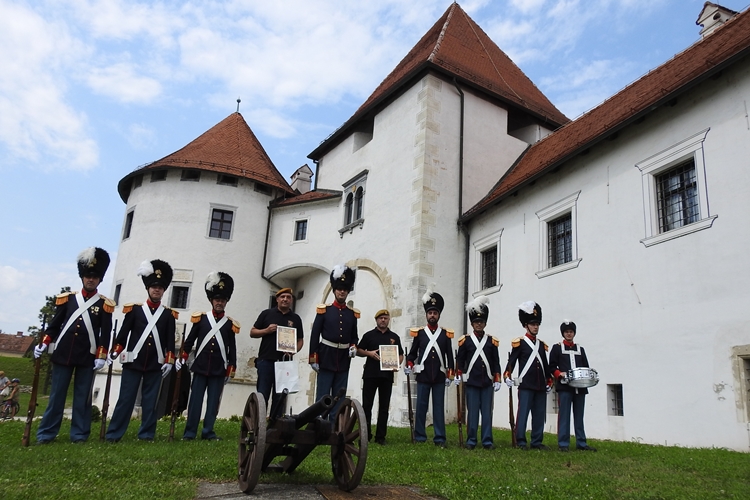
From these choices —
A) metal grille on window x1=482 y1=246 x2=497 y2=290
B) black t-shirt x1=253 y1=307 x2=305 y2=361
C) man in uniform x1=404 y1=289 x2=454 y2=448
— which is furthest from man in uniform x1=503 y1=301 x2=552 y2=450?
metal grille on window x1=482 y1=246 x2=497 y2=290

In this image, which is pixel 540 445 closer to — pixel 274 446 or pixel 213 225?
pixel 274 446

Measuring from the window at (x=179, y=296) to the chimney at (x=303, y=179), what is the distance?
7.28m

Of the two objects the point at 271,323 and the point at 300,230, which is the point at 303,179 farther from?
the point at 271,323

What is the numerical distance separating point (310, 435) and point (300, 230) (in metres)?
18.0

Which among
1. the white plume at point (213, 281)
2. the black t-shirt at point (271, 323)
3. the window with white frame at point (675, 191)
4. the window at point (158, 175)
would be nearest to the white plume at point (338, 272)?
the black t-shirt at point (271, 323)

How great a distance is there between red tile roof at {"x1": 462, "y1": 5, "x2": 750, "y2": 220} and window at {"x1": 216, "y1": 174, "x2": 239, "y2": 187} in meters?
10.2

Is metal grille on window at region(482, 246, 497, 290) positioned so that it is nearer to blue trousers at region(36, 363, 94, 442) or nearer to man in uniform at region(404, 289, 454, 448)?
man in uniform at region(404, 289, 454, 448)

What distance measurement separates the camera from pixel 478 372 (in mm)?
8539

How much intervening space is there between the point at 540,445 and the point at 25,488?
21.2 ft

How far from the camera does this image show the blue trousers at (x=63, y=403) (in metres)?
7.05

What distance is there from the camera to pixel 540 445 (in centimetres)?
855

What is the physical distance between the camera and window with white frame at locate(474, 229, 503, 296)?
52.1 feet

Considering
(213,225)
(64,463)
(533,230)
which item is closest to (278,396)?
(64,463)

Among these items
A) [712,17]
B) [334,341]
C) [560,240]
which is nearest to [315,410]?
[334,341]
